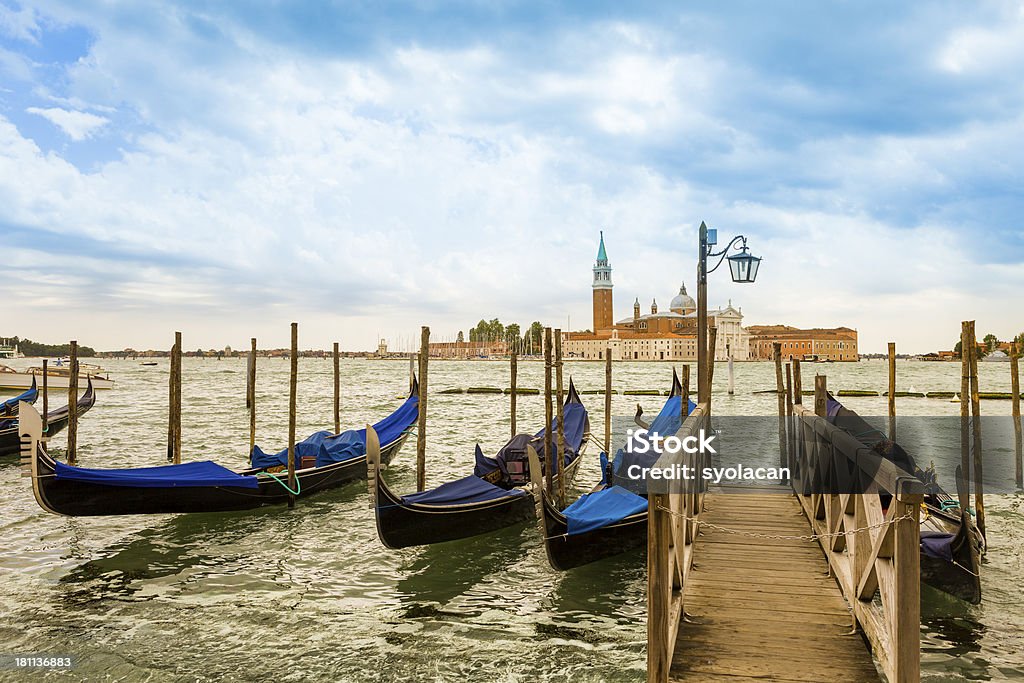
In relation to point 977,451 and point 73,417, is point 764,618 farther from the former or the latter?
point 73,417

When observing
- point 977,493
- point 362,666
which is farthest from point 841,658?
point 977,493

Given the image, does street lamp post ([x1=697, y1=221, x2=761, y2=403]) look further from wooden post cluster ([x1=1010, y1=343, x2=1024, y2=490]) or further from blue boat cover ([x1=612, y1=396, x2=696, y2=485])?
wooden post cluster ([x1=1010, y1=343, x2=1024, y2=490])

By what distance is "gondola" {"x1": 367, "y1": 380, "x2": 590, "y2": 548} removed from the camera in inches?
221

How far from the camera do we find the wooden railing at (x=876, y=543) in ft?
7.62

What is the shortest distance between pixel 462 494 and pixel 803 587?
3.27m

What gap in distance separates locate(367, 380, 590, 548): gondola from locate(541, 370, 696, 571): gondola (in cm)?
65

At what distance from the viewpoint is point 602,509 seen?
549 cm

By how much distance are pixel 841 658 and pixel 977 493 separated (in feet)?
12.7

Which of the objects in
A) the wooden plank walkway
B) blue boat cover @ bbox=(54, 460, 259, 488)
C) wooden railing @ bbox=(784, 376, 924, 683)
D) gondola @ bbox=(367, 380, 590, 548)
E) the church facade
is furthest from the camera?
the church facade

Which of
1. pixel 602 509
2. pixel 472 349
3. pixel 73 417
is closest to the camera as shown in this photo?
pixel 602 509

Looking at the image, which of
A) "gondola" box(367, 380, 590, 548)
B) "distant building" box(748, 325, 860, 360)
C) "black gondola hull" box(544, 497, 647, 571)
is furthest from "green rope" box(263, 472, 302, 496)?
"distant building" box(748, 325, 860, 360)

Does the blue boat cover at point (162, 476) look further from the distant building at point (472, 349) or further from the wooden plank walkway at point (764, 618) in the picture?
the distant building at point (472, 349)

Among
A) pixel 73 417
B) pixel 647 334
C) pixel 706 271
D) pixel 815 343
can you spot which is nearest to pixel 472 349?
pixel 647 334

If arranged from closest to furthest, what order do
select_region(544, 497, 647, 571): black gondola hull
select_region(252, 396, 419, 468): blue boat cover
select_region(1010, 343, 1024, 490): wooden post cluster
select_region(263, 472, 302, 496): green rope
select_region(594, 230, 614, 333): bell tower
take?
select_region(544, 497, 647, 571): black gondola hull → select_region(263, 472, 302, 496): green rope → select_region(1010, 343, 1024, 490): wooden post cluster → select_region(252, 396, 419, 468): blue boat cover → select_region(594, 230, 614, 333): bell tower
